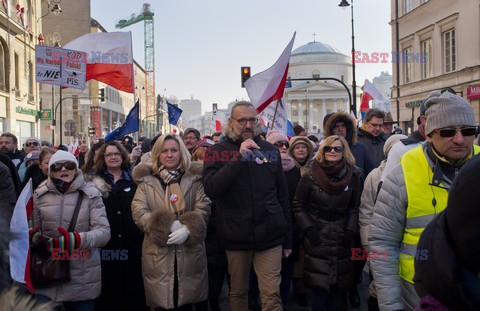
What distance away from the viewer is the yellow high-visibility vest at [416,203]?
9.43 ft

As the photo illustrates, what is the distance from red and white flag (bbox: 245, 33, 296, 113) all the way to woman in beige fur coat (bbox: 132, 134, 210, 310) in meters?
2.94

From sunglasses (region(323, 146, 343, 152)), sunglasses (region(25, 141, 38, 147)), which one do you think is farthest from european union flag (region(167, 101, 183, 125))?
sunglasses (region(323, 146, 343, 152))

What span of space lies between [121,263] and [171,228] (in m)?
1.30

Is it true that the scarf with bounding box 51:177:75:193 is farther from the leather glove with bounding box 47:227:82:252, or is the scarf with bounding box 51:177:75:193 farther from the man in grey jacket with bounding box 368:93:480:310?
the man in grey jacket with bounding box 368:93:480:310

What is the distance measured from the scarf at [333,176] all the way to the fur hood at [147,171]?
1200 millimetres

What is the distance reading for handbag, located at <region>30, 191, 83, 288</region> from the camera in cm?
420

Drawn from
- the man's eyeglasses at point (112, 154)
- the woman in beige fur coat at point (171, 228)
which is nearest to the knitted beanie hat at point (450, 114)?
the woman in beige fur coat at point (171, 228)

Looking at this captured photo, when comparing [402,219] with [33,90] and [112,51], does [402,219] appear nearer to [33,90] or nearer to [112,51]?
[112,51]

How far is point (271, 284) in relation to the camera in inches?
184

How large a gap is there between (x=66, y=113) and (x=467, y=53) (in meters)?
46.1

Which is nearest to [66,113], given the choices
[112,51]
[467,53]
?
[467,53]

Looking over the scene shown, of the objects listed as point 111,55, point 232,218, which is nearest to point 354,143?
point 232,218

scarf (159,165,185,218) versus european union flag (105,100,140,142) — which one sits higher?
european union flag (105,100,140,142)

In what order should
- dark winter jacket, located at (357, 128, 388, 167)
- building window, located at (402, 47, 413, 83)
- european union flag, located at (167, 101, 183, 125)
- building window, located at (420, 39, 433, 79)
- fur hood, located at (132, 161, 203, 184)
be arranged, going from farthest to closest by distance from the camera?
building window, located at (402, 47, 413, 83), building window, located at (420, 39, 433, 79), european union flag, located at (167, 101, 183, 125), dark winter jacket, located at (357, 128, 388, 167), fur hood, located at (132, 161, 203, 184)
